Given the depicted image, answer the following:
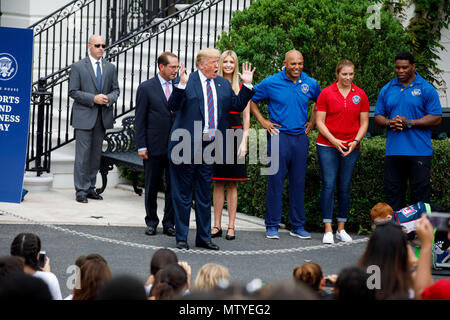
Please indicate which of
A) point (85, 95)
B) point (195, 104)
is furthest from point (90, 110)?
point (195, 104)

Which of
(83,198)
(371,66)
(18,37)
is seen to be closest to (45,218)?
(83,198)

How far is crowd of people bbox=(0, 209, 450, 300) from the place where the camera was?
3.34 m

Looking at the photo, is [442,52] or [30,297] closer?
[30,297]

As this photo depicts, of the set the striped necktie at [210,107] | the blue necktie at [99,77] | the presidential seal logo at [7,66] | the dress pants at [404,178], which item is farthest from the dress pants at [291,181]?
the presidential seal logo at [7,66]

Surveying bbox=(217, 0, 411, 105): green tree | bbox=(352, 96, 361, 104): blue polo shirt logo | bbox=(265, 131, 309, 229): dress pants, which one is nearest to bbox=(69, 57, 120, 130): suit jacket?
bbox=(217, 0, 411, 105): green tree

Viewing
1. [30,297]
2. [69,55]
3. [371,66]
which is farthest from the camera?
[69,55]

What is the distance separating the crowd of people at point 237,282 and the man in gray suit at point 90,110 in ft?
15.5

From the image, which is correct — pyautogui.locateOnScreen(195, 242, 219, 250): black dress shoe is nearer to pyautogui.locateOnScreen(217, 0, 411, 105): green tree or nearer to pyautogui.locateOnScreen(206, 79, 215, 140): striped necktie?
pyautogui.locateOnScreen(206, 79, 215, 140): striped necktie

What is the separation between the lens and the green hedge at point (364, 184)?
8562 mm

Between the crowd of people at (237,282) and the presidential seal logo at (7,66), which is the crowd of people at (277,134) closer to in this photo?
the presidential seal logo at (7,66)

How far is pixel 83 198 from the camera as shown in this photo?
9.61 meters
